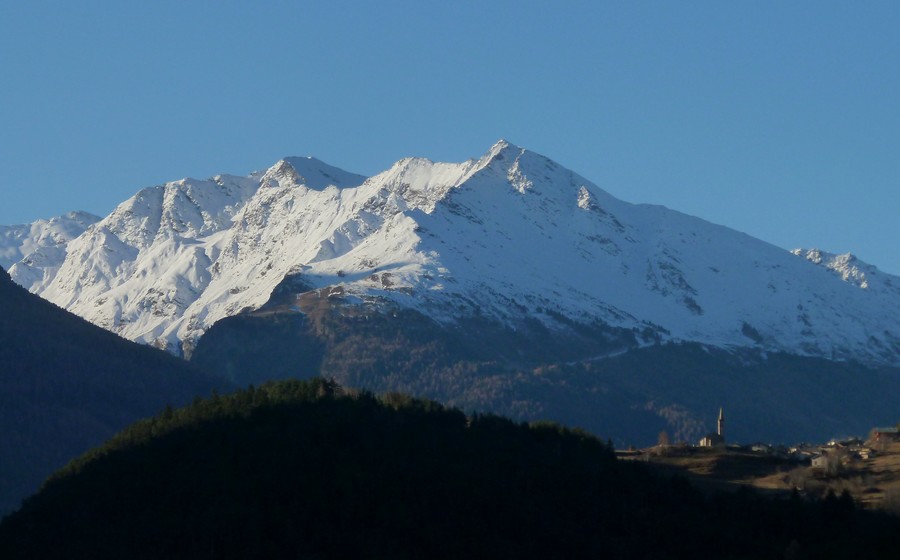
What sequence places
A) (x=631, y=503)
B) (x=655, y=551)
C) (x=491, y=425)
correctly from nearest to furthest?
(x=655, y=551) < (x=631, y=503) < (x=491, y=425)

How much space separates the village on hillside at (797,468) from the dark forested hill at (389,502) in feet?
21.2

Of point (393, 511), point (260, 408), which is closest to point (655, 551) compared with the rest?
point (393, 511)

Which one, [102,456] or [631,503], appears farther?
[102,456]

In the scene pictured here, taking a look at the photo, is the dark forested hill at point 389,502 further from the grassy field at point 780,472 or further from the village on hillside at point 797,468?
the grassy field at point 780,472

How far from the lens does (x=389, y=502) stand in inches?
4961

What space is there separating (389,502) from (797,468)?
36.7m

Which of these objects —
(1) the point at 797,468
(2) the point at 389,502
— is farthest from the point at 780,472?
(2) the point at 389,502

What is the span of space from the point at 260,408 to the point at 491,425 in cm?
1696

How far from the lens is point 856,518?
124 meters

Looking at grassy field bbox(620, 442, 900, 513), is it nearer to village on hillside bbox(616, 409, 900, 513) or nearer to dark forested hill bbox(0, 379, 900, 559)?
village on hillside bbox(616, 409, 900, 513)

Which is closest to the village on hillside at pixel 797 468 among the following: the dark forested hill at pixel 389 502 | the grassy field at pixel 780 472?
the grassy field at pixel 780 472

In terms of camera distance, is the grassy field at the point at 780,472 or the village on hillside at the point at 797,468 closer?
the grassy field at the point at 780,472

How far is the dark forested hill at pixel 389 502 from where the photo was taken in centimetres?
12088

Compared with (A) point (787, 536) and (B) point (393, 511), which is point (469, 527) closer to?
(B) point (393, 511)
